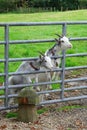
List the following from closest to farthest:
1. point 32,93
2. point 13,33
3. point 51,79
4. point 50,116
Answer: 1. point 32,93
2. point 50,116
3. point 51,79
4. point 13,33

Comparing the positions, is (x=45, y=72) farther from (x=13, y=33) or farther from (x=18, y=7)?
(x=18, y=7)

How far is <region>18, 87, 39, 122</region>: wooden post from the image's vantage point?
753cm

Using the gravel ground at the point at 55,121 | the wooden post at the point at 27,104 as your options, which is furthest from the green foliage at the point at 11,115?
the wooden post at the point at 27,104

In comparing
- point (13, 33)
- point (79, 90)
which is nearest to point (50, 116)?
point (79, 90)

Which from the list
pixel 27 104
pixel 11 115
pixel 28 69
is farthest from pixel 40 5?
pixel 27 104

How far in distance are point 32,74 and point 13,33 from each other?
9.63 metres

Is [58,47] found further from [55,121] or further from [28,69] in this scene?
[55,121]

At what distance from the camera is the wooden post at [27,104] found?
753 cm

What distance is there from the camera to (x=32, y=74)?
8.11 metres

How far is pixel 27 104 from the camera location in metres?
7.55

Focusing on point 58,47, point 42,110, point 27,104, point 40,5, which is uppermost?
point 58,47

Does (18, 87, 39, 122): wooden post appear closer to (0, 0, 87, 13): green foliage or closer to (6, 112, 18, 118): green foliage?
(6, 112, 18, 118): green foliage

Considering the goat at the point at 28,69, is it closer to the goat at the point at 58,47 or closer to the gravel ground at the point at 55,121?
the goat at the point at 58,47

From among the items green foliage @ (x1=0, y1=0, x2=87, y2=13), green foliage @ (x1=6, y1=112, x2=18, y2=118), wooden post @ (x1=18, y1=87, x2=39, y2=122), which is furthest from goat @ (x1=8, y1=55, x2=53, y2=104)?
green foliage @ (x1=0, y1=0, x2=87, y2=13)
